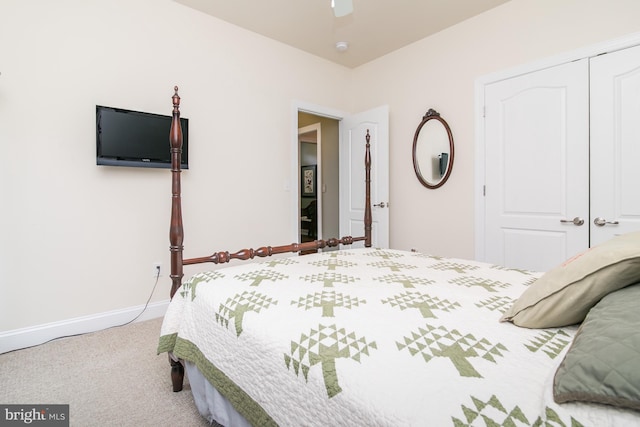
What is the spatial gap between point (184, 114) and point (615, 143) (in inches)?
132

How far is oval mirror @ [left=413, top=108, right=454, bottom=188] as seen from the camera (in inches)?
128

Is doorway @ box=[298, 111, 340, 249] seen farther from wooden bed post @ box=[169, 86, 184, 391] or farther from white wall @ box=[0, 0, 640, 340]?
wooden bed post @ box=[169, 86, 184, 391]

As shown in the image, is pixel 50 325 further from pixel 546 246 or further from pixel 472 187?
pixel 546 246

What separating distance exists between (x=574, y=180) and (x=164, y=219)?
329cm

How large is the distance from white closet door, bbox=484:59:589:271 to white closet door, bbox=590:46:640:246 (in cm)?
6

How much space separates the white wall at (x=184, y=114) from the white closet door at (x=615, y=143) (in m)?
0.28

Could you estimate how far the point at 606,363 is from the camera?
561 mm

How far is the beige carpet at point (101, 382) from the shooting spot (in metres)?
1.50

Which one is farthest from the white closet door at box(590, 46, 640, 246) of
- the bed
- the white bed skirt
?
the white bed skirt

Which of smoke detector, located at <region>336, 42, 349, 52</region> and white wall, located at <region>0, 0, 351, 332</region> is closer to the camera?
white wall, located at <region>0, 0, 351, 332</region>

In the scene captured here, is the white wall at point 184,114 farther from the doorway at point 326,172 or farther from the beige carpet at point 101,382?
the doorway at point 326,172

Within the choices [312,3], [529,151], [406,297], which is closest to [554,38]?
[529,151]

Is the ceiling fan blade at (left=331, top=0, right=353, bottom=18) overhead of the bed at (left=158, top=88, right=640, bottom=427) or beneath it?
overhead

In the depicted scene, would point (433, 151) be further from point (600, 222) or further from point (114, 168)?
point (114, 168)
